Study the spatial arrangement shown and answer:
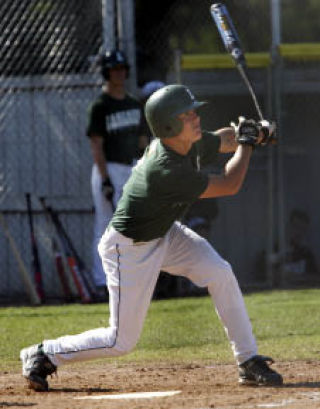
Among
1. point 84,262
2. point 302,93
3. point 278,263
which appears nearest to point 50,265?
point 84,262

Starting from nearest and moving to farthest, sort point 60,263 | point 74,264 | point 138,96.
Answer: point 74,264 → point 60,263 → point 138,96

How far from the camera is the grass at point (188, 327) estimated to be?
7555 millimetres

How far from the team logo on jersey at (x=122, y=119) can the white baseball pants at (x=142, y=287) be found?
466cm

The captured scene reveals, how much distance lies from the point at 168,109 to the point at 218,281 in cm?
98

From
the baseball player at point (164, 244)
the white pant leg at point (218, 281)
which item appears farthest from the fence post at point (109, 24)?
the white pant leg at point (218, 281)

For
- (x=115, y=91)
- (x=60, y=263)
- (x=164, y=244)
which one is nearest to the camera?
(x=164, y=244)

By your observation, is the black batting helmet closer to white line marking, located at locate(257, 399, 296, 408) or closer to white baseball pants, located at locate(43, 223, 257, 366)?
white baseball pants, located at locate(43, 223, 257, 366)

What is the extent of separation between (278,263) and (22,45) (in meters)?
3.84

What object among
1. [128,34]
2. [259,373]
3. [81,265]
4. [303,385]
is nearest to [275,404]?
[259,373]

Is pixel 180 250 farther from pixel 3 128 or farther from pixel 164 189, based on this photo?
pixel 3 128

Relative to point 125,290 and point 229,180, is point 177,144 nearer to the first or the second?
point 229,180

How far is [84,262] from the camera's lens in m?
12.2

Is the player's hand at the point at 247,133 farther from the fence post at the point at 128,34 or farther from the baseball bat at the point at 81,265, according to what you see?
the fence post at the point at 128,34

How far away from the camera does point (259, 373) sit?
19.6 ft
